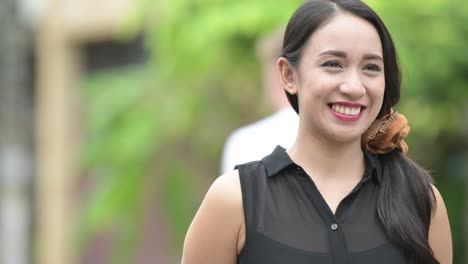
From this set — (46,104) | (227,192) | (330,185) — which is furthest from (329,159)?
(46,104)

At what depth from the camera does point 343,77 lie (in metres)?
3.52

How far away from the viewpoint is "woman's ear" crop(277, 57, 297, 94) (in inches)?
145

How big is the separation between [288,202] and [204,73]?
22.2ft

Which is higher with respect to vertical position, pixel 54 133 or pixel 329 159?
pixel 329 159

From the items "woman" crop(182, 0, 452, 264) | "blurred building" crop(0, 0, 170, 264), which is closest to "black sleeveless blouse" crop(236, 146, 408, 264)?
"woman" crop(182, 0, 452, 264)

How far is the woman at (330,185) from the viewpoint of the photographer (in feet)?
11.5

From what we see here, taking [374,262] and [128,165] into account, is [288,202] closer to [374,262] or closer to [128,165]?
[374,262]

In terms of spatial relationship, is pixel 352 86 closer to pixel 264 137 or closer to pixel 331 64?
pixel 331 64

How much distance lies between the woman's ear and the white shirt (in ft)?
5.56

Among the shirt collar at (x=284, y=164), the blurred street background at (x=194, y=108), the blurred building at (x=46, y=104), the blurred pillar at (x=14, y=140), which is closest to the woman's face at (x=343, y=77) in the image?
the shirt collar at (x=284, y=164)

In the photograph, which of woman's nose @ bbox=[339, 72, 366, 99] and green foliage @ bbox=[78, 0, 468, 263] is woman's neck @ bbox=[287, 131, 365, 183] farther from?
green foliage @ bbox=[78, 0, 468, 263]

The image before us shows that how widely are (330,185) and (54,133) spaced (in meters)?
15.9

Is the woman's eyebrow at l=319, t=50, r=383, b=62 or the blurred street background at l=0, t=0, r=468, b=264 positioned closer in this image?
the woman's eyebrow at l=319, t=50, r=383, b=62

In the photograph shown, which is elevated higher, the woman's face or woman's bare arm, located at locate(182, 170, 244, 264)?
the woman's face
